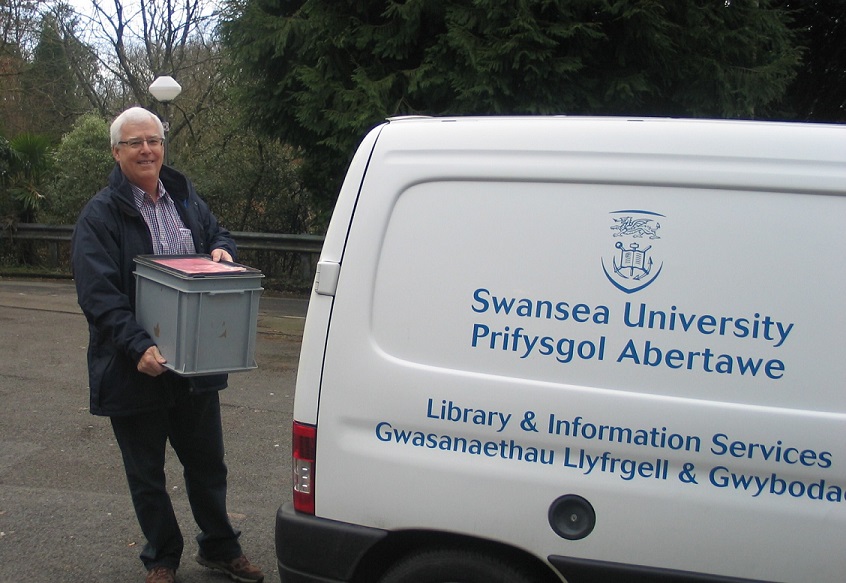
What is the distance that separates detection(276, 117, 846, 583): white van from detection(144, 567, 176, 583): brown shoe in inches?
50.8

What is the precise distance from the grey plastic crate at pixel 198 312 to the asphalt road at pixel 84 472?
4.00ft

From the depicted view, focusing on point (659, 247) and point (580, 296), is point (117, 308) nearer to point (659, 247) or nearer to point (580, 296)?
point (580, 296)

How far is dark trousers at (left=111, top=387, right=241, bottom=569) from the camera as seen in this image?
11.6ft

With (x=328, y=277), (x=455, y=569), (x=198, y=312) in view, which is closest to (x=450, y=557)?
(x=455, y=569)

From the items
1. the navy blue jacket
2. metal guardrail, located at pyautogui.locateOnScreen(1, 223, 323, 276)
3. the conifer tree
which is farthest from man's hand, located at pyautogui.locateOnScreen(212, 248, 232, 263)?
metal guardrail, located at pyautogui.locateOnScreen(1, 223, 323, 276)

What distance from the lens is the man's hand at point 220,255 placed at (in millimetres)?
3648

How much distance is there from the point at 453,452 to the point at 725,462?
784 mm

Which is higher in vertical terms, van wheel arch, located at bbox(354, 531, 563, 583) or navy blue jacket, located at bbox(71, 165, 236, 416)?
navy blue jacket, located at bbox(71, 165, 236, 416)

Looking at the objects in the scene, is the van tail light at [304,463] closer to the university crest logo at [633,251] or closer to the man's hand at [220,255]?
the university crest logo at [633,251]

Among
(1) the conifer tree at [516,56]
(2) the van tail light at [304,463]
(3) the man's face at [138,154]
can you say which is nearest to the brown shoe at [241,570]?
(2) the van tail light at [304,463]

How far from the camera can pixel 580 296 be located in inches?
93.5

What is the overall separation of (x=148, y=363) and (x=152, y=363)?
0.05 ft

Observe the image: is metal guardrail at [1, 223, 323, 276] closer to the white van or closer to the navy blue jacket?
the navy blue jacket

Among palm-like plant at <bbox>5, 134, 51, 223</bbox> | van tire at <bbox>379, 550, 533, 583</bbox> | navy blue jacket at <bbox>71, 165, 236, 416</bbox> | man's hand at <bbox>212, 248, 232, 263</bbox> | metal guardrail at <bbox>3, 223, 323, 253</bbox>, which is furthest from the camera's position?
palm-like plant at <bbox>5, 134, 51, 223</bbox>
